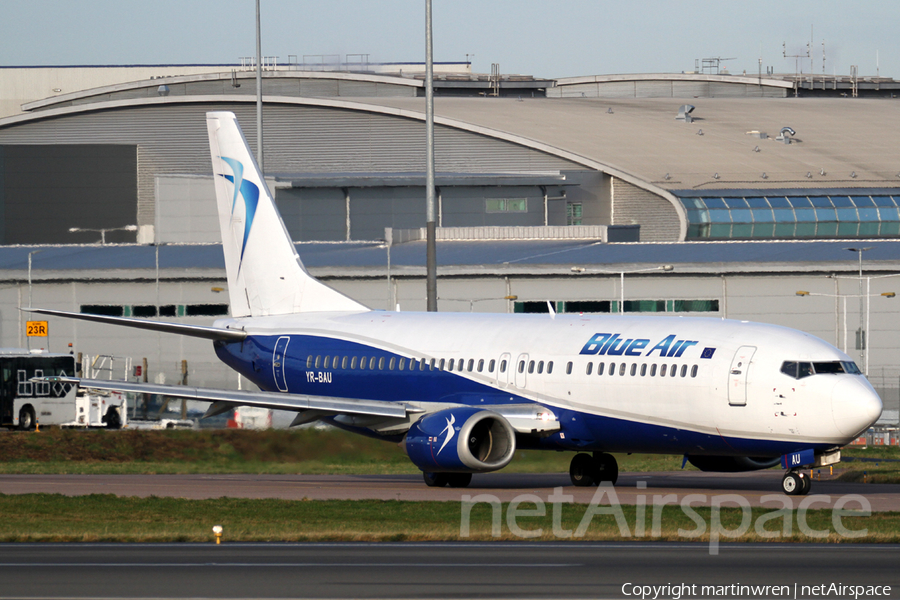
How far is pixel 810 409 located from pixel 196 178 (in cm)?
5995

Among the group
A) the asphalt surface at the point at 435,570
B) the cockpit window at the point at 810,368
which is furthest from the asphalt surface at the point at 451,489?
the asphalt surface at the point at 435,570

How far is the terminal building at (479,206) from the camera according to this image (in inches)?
2586

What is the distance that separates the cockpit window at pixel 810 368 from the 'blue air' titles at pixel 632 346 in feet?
5.37

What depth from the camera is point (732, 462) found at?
30.1 metres

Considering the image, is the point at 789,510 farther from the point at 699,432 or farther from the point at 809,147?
the point at 809,147

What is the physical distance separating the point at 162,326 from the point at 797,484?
48.7ft

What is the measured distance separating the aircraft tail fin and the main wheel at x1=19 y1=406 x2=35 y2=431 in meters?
26.5

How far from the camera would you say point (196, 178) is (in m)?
81.1

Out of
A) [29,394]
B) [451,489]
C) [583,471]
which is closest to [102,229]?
[29,394]

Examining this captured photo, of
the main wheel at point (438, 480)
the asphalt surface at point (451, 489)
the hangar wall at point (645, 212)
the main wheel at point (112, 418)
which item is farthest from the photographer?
the hangar wall at point (645, 212)

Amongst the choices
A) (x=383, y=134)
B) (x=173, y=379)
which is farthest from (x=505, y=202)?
(x=173, y=379)

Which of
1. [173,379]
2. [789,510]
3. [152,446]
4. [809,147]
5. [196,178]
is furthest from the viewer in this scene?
[809,147]
